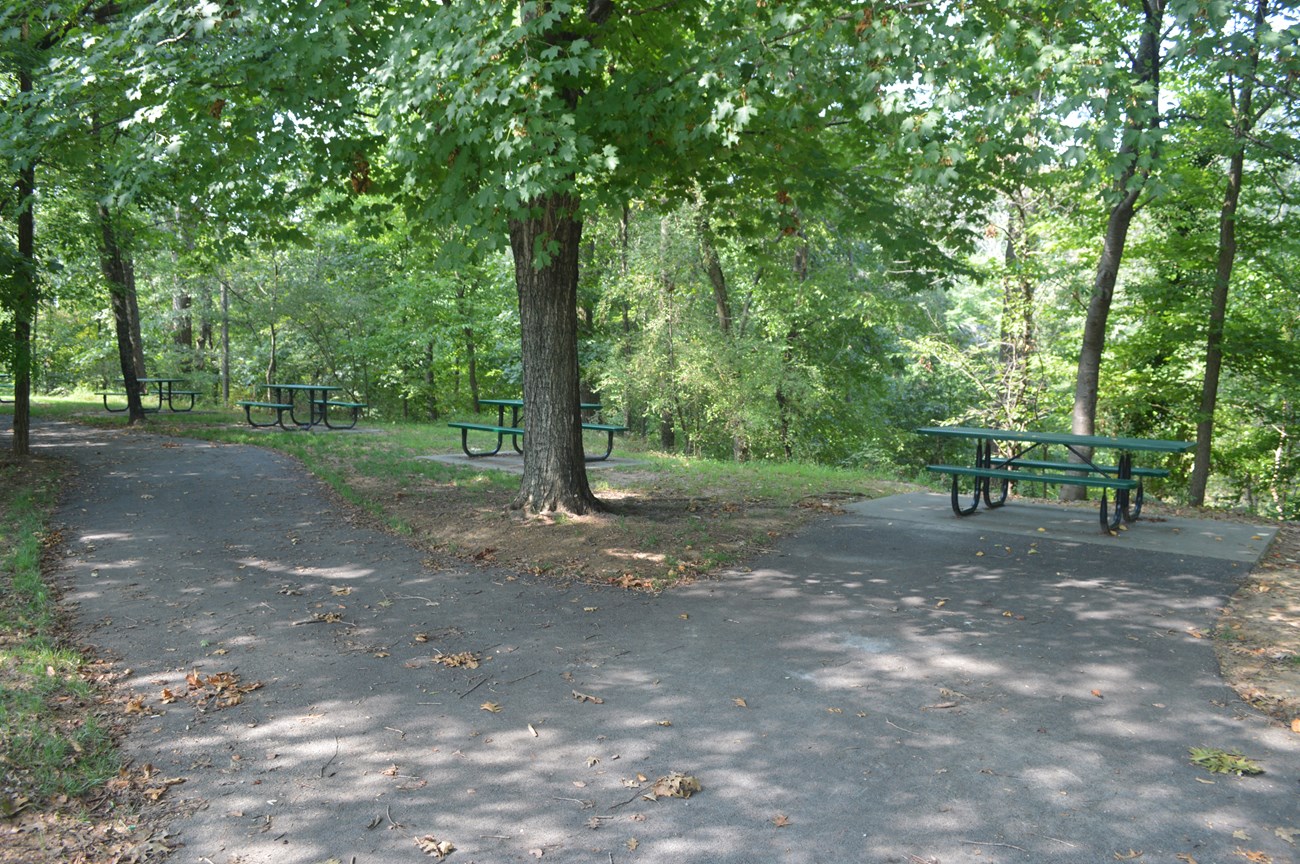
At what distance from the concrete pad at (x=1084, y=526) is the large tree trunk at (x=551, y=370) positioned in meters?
3.04

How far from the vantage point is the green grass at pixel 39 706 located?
336 centimetres

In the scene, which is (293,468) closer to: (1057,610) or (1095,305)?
(1057,610)

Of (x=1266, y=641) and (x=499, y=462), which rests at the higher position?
(x=499, y=462)

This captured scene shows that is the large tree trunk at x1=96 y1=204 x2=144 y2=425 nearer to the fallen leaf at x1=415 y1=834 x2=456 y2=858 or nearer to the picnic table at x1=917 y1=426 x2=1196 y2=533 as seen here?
the picnic table at x1=917 y1=426 x2=1196 y2=533

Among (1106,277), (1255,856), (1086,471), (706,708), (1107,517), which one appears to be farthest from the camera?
(1106,277)

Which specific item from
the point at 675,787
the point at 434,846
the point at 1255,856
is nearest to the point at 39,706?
the point at 434,846

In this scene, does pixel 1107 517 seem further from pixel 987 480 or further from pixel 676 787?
pixel 676 787

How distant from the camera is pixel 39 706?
3.95 m

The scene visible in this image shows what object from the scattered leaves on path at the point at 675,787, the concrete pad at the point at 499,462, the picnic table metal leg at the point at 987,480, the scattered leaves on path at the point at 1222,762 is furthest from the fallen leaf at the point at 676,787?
the concrete pad at the point at 499,462

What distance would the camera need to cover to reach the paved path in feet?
10.2

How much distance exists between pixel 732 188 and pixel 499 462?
5176 mm

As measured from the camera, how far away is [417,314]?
22453mm

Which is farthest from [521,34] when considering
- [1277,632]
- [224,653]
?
[1277,632]

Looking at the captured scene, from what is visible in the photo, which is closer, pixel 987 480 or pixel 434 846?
pixel 434 846
